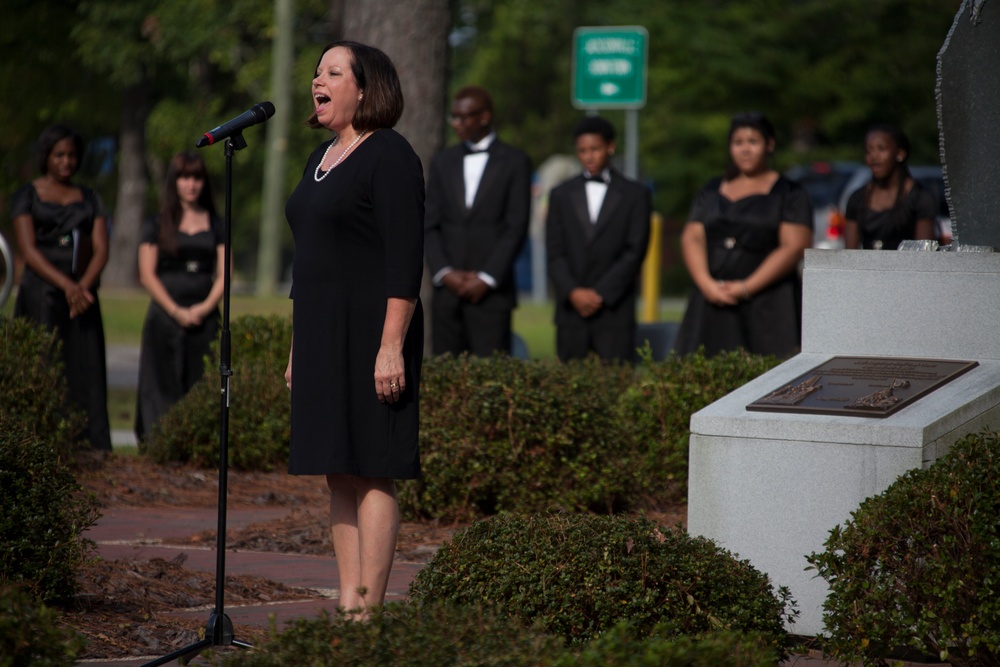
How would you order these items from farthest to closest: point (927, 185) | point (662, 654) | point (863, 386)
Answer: point (927, 185) < point (863, 386) < point (662, 654)

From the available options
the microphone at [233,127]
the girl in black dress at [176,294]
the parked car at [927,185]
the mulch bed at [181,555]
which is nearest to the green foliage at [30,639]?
the mulch bed at [181,555]

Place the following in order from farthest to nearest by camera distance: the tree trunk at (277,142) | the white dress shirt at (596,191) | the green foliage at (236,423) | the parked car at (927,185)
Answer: the tree trunk at (277,142)
the parked car at (927,185)
the white dress shirt at (596,191)
the green foliage at (236,423)

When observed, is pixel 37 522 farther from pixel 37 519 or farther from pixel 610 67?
pixel 610 67

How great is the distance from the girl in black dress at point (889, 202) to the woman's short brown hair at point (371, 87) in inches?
190

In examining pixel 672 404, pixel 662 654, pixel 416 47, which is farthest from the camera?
pixel 416 47

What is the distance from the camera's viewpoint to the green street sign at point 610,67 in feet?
42.8

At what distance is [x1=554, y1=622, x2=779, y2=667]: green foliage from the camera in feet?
10.1

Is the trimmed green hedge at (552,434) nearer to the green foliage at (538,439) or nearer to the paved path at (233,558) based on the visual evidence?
the green foliage at (538,439)

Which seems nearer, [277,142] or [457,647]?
[457,647]

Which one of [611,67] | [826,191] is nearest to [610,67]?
[611,67]

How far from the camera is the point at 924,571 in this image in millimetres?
4125

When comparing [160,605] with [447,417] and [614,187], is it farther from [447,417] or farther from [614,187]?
[614,187]

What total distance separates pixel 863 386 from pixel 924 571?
47.0 inches

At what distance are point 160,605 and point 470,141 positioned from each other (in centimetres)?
503
